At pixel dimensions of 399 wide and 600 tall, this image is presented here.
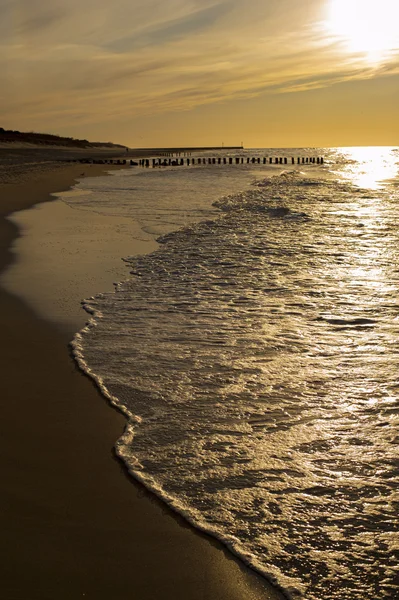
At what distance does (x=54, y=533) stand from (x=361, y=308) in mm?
6273

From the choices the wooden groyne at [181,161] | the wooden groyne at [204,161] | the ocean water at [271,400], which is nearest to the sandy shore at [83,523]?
the ocean water at [271,400]

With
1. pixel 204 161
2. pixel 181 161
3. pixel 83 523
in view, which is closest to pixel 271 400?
pixel 83 523

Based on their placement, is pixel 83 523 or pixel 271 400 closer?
pixel 83 523

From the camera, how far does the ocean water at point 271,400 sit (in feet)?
12.5

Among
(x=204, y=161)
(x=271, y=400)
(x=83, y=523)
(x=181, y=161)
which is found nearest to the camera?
Answer: (x=83, y=523)

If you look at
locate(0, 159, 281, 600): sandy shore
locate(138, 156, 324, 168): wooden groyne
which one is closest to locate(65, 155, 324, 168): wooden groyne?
locate(138, 156, 324, 168): wooden groyne

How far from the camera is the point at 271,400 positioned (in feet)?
19.0

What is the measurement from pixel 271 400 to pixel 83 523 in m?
2.41

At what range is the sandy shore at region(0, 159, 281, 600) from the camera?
338 cm

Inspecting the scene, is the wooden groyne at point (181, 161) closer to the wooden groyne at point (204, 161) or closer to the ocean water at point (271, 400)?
the wooden groyne at point (204, 161)

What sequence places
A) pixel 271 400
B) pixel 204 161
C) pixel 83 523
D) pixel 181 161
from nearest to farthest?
pixel 83 523 → pixel 271 400 → pixel 181 161 → pixel 204 161

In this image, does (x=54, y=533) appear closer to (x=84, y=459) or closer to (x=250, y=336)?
(x=84, y=459)

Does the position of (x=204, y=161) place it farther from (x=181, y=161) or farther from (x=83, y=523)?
(x=83, y=523)

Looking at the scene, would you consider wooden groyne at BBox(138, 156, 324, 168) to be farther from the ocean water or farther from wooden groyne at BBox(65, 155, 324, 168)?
the ocean water
